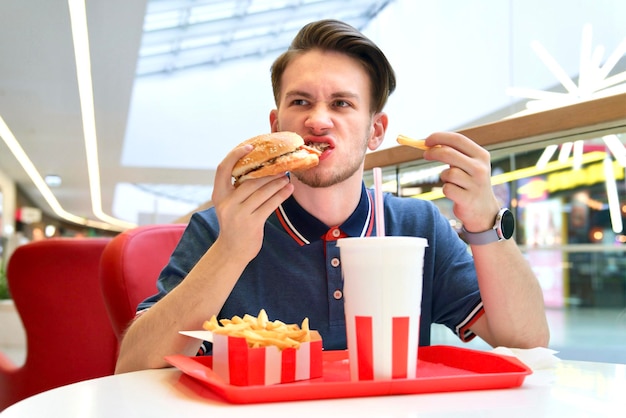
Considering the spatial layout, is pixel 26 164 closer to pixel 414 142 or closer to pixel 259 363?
pixel 414 142

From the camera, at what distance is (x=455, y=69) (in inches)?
372

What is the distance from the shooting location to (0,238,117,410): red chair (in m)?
2.37

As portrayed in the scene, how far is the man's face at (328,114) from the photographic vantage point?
3.98ft

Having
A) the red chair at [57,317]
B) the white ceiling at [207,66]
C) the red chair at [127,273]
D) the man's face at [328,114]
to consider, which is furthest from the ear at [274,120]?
the white ceiling at [207,66]

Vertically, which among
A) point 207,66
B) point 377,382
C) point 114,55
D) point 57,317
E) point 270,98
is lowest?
point 57,317

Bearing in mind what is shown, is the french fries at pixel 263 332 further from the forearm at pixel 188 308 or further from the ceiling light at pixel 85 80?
the ceiling light at pixel 85 80

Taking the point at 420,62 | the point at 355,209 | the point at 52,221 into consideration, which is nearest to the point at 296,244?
the point at 355,209

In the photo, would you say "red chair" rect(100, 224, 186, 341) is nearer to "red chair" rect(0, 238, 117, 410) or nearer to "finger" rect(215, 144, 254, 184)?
"finger" rect(215, 144, 254, 184)

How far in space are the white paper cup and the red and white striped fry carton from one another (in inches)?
2.7

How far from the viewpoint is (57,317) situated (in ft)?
8.12

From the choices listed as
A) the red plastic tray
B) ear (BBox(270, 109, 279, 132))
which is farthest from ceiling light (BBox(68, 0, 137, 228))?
the red plastic tray

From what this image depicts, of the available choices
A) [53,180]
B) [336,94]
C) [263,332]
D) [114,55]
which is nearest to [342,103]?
[336,94]

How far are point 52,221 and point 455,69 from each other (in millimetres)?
25178

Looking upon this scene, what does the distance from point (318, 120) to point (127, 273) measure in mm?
577
